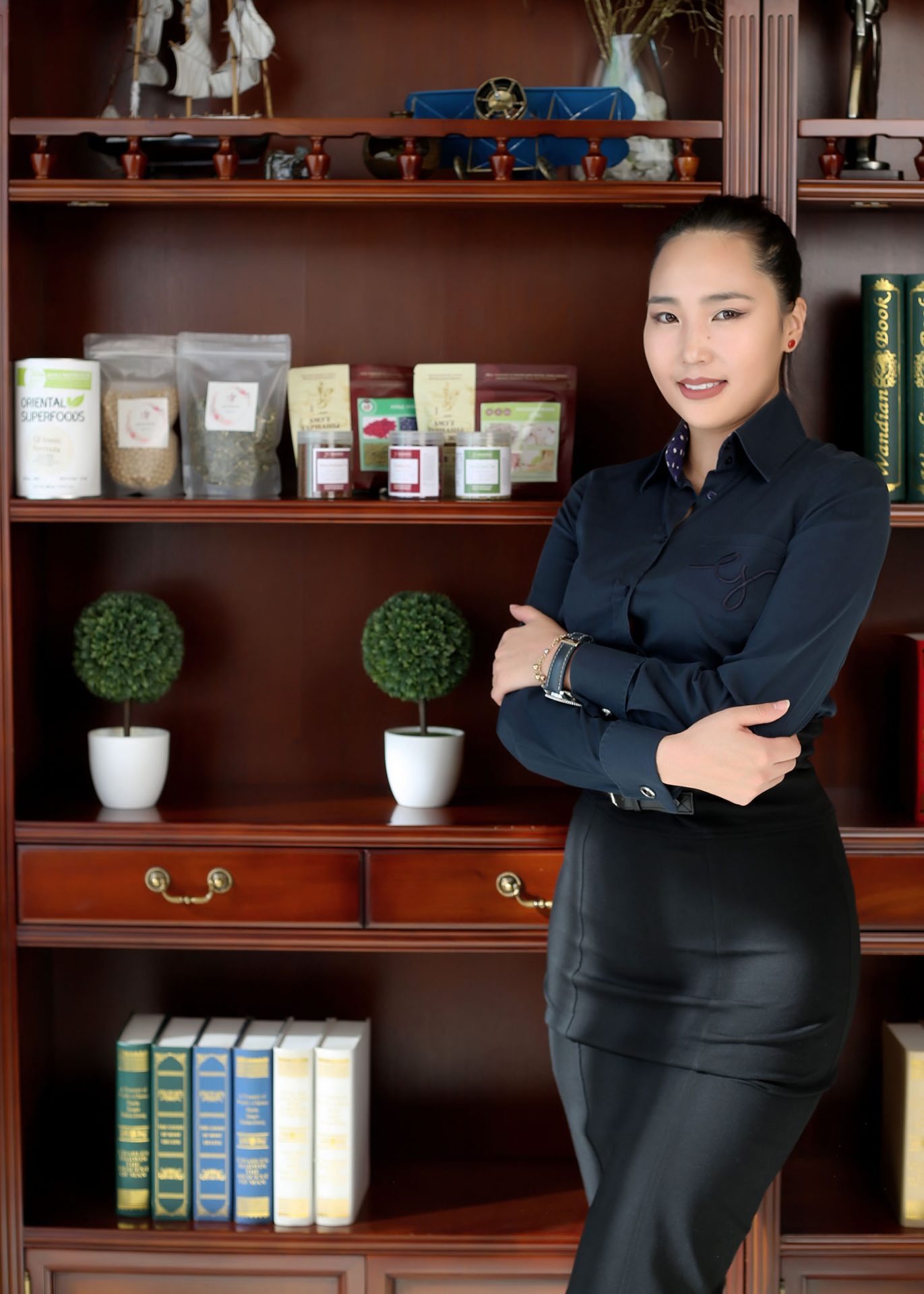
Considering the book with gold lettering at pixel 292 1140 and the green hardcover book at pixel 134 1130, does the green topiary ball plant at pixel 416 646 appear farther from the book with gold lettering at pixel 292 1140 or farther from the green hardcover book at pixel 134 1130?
the green hardcover book at pixel 134 1130

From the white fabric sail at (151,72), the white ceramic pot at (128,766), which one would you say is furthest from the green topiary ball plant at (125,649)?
the white fabric sail at (151,72)

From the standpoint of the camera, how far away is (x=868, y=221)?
7.32 feet

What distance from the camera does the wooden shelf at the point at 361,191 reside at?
6.43 feet

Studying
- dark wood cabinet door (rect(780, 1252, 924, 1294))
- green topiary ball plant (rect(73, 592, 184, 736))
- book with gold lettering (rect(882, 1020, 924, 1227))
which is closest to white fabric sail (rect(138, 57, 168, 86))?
green topiary ball plant (rect(73, 592, 184, 736))

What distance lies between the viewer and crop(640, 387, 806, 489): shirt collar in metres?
1.62

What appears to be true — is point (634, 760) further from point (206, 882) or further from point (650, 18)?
point (650, 18)

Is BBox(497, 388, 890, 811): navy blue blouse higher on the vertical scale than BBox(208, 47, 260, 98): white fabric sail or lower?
lower

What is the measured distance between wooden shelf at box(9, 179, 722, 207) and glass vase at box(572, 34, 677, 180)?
4.4 inches

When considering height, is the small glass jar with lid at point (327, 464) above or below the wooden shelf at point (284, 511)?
above

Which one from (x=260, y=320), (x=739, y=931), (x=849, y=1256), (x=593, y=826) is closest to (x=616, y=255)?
(x=260, y=320)

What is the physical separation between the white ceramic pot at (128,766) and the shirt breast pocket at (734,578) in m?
0.97

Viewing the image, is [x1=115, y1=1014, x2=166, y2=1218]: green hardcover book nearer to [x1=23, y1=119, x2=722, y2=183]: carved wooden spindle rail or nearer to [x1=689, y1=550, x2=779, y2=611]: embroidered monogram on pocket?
Result: [x1=689, y1=550, x2=779, y2=611]: embroidered monogram on pocket

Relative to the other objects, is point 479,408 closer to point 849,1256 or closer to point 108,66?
point 108,66

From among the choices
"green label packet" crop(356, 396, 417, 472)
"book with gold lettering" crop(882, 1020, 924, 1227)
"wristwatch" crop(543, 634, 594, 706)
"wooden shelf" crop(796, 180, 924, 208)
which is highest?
"wooden shelf" crop(796, 180, 924, 208)
